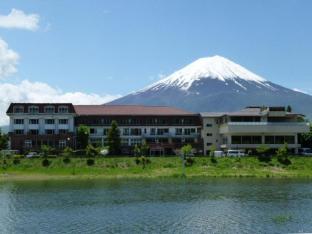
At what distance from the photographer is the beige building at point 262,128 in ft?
303

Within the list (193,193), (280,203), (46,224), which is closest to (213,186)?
(193,193)

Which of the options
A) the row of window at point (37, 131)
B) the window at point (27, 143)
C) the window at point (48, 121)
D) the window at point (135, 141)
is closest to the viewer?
the window at point (27, 143)

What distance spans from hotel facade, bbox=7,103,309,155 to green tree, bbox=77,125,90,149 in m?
2.65

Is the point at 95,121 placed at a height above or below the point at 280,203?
above

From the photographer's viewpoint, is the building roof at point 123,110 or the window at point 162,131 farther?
the building roof at point 123,110

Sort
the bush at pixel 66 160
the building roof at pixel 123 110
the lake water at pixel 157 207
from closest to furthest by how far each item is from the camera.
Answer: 1. the lake water at pixel 157 207
2. the bush at pixel 66 160
3. the building roof at pixel 123 110

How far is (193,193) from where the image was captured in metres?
49.1

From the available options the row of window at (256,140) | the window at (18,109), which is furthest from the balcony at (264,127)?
the window at (18,109)

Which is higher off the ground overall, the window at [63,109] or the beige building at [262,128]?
the window at [63,109]

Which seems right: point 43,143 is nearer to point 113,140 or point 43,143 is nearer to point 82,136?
point 82,136

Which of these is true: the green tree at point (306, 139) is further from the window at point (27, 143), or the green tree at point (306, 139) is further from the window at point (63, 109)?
the window at point (27, 143)

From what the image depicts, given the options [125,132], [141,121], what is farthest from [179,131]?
[125,132]

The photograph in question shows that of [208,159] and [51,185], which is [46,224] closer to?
[51,185]

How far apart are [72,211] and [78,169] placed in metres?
35.4
